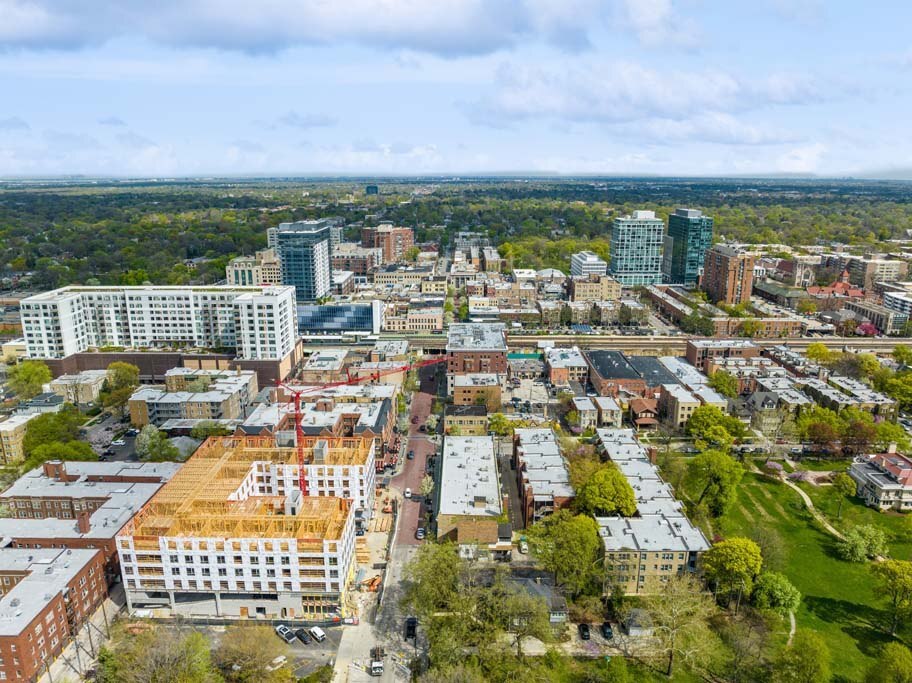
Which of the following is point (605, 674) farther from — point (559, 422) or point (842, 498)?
point (559, 422)

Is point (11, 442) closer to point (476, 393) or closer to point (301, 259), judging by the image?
point (476, 393)

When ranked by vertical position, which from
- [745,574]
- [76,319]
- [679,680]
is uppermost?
[76,319]

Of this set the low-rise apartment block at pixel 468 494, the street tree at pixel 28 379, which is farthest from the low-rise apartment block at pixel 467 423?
the street tree at pixel 28 379

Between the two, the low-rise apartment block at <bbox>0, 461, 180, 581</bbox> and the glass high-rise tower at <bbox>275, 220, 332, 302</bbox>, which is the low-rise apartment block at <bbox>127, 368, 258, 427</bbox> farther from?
the glass high-rise tower at <bbox>275, 220, 332, 302</bbox>

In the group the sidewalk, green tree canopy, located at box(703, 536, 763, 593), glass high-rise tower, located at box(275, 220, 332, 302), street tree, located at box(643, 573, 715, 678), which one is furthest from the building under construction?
glass high-rise tower, located at box(275, 220, 332, 302)

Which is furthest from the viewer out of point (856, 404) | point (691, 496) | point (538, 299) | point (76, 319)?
point (538, 299)

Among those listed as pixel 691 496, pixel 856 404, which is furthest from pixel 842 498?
pixel 856 404
